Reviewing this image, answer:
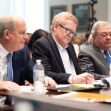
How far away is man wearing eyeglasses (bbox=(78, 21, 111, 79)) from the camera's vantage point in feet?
8.36

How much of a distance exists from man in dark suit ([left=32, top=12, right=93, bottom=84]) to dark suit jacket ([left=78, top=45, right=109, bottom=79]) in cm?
20

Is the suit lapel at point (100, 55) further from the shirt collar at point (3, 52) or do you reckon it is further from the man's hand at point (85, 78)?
the shirt collar at point (3, 52)

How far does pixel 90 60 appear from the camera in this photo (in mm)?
2586

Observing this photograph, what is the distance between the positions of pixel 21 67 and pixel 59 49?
463 mm

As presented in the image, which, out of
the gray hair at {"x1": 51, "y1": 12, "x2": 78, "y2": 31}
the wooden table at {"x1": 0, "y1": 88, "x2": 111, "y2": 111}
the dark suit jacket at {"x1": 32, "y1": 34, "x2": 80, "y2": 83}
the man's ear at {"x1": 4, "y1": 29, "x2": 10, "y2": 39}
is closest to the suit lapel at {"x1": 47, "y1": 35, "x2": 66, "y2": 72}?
the dark suit jacket at {"x1": 32, "y1": 34, "x2": 80, "y2": 83}

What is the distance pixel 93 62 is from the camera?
2586mm

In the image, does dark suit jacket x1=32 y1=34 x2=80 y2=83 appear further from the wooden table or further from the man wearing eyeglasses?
the wooden table

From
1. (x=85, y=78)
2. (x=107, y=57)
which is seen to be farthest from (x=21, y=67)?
(x=107, y=57)

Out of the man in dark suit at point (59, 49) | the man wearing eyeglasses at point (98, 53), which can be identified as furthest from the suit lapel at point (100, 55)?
the man in dark suit at point (59, 49)

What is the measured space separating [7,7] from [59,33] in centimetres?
259

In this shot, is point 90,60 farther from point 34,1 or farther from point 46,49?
point 34,1

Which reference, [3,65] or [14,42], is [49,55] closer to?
[14,42]

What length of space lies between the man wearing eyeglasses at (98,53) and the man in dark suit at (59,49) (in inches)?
8.6

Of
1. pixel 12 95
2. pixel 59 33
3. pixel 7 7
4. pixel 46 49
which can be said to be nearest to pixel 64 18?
pixel 59 33
